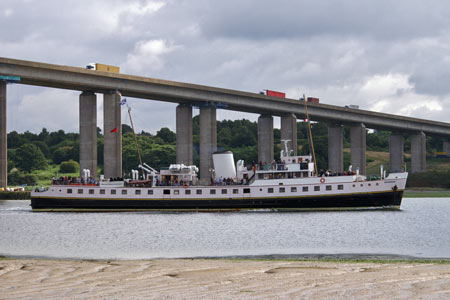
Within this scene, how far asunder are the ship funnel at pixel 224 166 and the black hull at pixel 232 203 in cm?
606

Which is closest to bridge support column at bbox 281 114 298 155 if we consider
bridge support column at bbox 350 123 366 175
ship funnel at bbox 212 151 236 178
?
bridge support column at bbox 350 123 366 175

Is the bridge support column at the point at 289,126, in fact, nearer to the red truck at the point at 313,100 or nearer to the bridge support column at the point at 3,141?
the red truck at the point at 313,100

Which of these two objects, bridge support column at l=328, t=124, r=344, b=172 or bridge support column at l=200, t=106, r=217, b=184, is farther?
bridge support column at l=328, t=124, r=344, b=172

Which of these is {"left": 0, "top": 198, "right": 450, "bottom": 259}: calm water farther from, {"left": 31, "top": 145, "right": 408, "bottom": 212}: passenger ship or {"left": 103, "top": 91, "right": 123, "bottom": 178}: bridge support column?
{"left": 103, "top": 91, "right": 123, "bottom": 178}: bridge support column

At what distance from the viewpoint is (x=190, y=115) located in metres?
131

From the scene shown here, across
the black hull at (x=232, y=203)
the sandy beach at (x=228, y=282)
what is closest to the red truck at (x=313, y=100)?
the black hull at (x=232, y=203)

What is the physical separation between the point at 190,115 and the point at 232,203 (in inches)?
2163

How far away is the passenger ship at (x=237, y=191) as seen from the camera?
75.7 meters

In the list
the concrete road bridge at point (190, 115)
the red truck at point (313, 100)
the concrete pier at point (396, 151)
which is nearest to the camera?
the concrete road bridge at point (190, 115)

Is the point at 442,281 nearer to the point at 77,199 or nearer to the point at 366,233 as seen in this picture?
the point at 366,233

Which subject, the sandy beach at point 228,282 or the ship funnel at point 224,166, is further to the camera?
the ship funnel at point 224,166

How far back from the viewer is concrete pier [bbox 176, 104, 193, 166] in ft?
423

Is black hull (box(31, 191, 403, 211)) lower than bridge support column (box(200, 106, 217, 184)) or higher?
lower

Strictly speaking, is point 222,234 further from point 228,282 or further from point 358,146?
point 358,146
